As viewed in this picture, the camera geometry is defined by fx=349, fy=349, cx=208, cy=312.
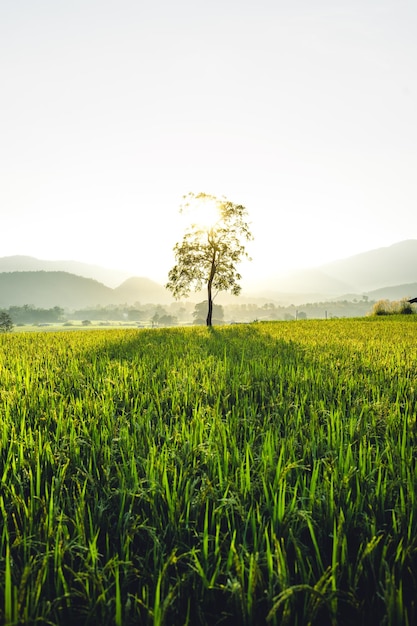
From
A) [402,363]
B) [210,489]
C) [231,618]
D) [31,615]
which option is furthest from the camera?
[402,363]

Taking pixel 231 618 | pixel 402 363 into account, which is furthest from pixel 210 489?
pixel 402 363

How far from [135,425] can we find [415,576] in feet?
8.36

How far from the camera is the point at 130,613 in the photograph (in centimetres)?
152

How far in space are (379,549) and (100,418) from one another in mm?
2969

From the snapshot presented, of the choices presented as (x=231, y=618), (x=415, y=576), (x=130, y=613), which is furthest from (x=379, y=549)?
(x=130, y=613)

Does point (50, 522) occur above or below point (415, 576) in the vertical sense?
above

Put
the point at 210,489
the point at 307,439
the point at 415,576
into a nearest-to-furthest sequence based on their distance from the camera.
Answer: the point at 415,576
the point at 210,489
the point at 307,439

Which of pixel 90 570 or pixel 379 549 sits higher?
pixel 90 570

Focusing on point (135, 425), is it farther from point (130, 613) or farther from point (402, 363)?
point (402, 363)

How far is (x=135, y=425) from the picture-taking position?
3549 mm

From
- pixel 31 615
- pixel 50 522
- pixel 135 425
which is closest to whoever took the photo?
pixel 31 615

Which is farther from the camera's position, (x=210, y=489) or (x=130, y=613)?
(x=210, y=489)

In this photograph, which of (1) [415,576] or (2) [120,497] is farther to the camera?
(2) [120,497]

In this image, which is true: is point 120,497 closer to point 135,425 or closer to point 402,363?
point 135,425
